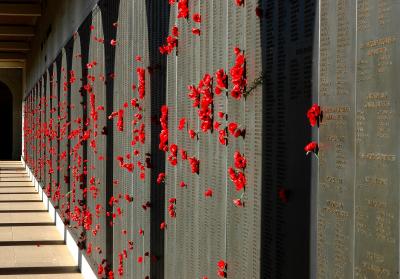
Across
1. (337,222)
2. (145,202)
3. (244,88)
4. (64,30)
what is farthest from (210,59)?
(64,30)

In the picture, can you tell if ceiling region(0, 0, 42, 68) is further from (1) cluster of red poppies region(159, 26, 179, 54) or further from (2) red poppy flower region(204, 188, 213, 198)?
(2) red poppy flower region(204, 188, 213, 198)

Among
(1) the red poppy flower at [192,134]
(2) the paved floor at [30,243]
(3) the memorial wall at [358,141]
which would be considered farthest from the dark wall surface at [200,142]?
(2) the paved floor at [30,243]

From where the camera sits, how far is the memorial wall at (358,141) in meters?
2.03

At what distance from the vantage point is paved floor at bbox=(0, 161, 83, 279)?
8.71 metres

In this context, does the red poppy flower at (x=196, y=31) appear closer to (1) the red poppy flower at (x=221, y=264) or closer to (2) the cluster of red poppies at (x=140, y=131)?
(2) the cluster of red poppies at (x=140, y=131)

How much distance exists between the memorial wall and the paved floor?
640 centimetres

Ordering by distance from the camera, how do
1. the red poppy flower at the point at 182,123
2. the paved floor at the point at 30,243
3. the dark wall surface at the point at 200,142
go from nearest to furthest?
the dark wall surface at the point at 200,142, the red poppy flower at the point at 182,123, the paved floor at the point at 30,243

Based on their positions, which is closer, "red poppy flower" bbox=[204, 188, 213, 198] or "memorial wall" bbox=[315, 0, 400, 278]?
"memorial wall" bbox=[315, 0, 400, 278]

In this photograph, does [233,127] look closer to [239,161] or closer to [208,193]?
[239,161]

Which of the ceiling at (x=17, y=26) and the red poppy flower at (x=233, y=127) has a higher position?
the ceiling at (x=17, y=26)

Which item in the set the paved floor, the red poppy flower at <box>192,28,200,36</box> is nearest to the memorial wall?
the red poppy flower at <box>192,28,200,36</box>

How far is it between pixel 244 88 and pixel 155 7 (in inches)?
71.4

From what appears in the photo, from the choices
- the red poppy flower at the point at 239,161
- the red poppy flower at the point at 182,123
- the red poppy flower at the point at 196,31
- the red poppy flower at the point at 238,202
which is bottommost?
the red poppy flower at the point at 238,202

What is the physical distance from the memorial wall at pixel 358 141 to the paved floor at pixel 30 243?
252 inches
